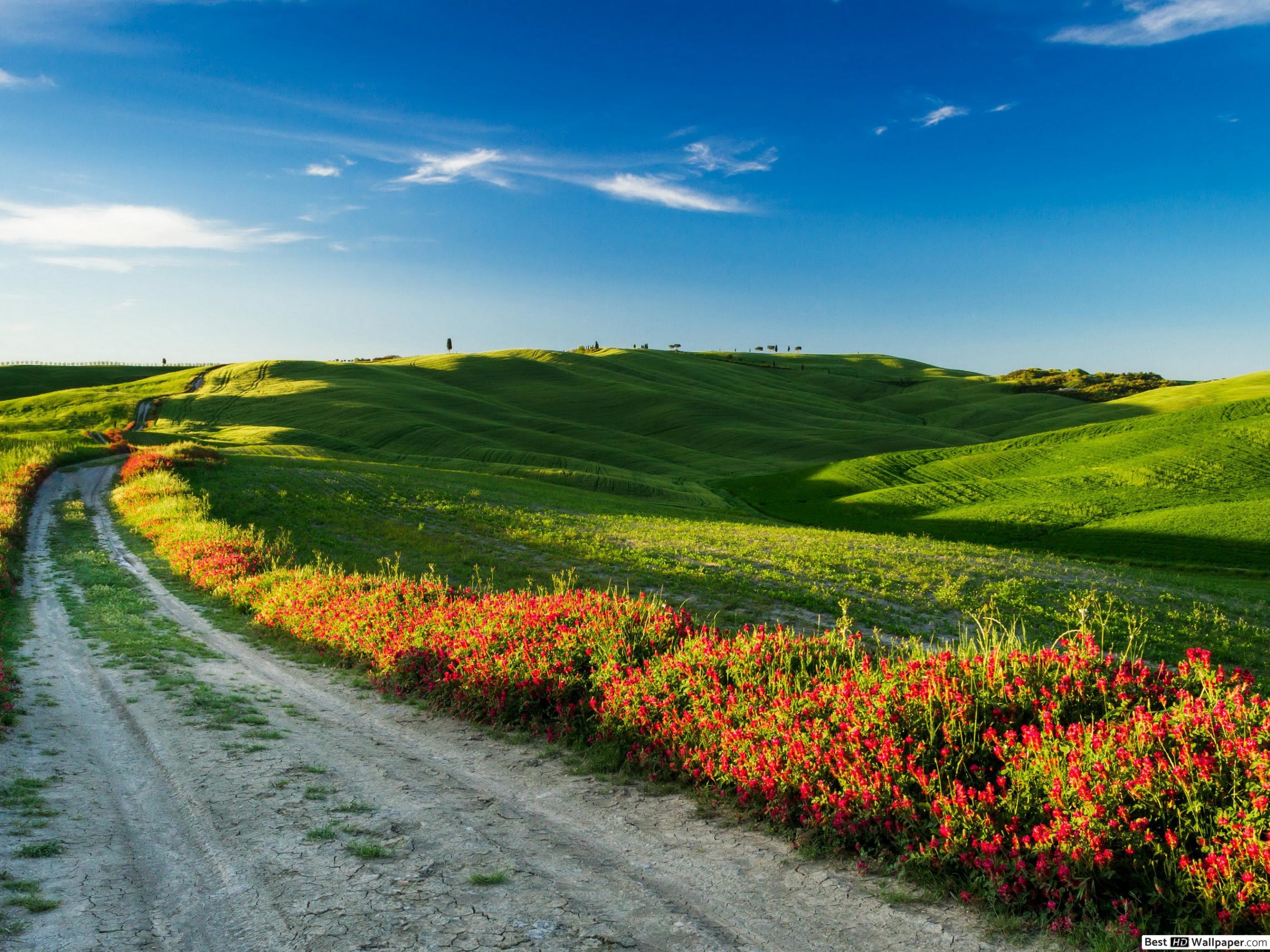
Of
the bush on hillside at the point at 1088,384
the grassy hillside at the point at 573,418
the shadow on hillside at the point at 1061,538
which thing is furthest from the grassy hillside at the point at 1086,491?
the bush on hillside at the point at 1088,384

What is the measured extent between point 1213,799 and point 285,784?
8.08m

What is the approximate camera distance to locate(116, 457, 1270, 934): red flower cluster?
5.18 m

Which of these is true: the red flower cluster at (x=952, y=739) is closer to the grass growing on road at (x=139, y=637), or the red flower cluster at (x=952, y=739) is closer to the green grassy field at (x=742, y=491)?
the grass growing on road at (x=139, y=637)

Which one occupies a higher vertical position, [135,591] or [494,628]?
[494,628]

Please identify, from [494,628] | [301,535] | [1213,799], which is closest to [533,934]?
[1213,799]

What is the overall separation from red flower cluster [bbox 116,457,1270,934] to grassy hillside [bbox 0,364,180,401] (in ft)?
460

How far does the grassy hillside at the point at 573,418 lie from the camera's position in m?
68.2

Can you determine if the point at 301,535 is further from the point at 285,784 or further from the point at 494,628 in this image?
the point at 285,784

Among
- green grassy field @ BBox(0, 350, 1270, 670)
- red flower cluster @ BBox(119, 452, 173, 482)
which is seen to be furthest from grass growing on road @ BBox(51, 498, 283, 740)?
red flower cluster @ BBox(119, 452, 173, 482)

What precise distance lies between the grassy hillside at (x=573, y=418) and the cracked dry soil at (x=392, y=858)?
140 feet

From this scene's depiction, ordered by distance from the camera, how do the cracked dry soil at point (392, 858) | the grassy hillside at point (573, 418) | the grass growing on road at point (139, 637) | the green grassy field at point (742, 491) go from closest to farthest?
the cracked dry soil at point (392, 858)
the grass growing on road at point (139, 637)
the green grassy field at point (742, 491)
the grassy hillside at point (573, 418)

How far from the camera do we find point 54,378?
442 ft

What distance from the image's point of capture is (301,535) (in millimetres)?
27672

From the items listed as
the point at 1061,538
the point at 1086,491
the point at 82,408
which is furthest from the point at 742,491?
the point at 82,408
